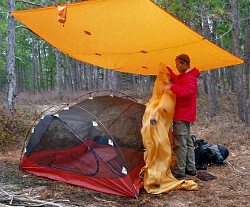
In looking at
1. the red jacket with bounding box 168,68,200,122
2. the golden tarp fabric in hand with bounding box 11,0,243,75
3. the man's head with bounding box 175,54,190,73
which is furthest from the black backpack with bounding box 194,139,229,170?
the man's head with bounding box 175,54,190,73

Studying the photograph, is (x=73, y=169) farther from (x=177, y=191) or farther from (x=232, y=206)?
(x=232, y=206)

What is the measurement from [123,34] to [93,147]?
195cm

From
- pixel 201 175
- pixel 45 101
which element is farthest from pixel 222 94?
pixel 201 175

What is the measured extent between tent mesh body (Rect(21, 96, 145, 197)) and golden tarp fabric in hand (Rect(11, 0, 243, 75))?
107cm

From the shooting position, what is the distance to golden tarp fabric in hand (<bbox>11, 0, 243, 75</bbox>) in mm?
3271

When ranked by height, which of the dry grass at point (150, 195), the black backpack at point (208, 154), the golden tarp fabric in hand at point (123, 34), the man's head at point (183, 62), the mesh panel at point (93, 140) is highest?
the golden tarp fabric in hand at point (123, 34)

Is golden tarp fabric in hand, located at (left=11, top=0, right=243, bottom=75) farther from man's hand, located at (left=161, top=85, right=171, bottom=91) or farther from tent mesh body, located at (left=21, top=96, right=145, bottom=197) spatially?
tent mesh body, located at (left=21, top=96, right=145, bottom=197)

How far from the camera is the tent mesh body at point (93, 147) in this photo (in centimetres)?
350

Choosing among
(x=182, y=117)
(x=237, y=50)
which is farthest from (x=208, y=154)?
(x=237, y=50)

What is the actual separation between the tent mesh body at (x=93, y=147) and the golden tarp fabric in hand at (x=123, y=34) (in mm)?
1071

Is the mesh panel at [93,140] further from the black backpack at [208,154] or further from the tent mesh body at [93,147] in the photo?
the black backpack at [208,154]

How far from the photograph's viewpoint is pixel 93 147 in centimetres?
370

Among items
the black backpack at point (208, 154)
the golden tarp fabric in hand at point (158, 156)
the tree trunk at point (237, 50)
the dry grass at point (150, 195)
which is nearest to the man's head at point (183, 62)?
the golden tarp fabric in hand at point (158, 156)

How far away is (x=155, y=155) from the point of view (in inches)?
135
